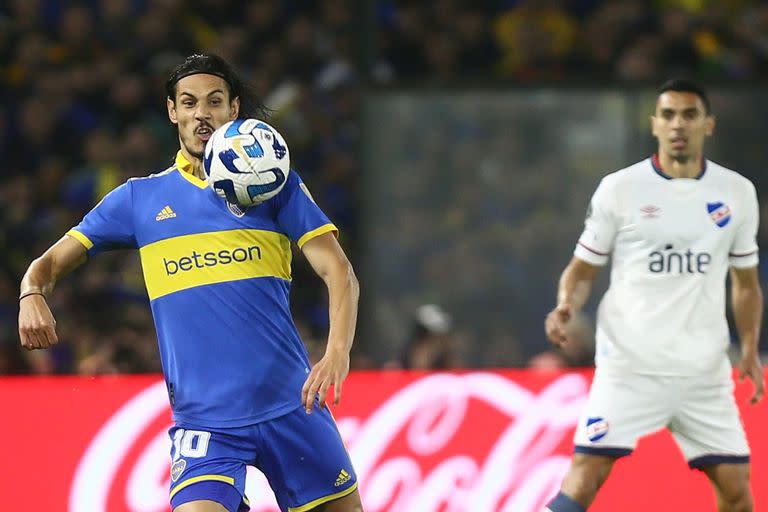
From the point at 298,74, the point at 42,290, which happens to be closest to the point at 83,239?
the point at 42,290

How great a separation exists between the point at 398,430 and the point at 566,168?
3384mm

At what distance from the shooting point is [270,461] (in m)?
4.43

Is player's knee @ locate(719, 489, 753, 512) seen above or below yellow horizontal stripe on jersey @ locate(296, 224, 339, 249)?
below

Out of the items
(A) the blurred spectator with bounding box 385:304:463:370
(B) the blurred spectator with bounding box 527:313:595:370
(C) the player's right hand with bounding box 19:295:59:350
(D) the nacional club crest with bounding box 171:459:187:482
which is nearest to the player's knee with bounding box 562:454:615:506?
(D) the nacional club crest with bounding box 171:459:187:482

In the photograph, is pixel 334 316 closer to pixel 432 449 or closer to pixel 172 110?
pixel 172 110

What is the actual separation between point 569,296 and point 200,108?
6.20ft

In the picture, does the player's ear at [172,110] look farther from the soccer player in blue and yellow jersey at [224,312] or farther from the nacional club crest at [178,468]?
the nacional club crest at [178,468]

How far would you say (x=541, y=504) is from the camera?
6.50 metres

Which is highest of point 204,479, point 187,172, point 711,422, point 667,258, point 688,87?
point 688,87

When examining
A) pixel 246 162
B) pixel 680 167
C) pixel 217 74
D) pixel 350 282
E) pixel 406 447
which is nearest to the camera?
pixel 246 162

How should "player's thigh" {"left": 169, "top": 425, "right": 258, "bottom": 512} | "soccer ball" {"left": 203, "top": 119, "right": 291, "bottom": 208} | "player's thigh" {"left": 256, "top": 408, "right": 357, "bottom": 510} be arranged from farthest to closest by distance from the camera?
"player's thigh" {"left": 256, "top": 408, "right": 357, "bottom": 510}, "player's thigh" {"left": 169, "top": 425, "right": 258, "bottom": 512}, "soccer ball" {"left": 203, "top": 119, "right": 291, "bottom": 208}

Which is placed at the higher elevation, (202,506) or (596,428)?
(202,506)

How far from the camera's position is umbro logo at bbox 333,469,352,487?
445 centimetres

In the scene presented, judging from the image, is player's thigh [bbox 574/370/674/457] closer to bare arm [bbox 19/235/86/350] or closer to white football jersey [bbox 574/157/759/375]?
white football jersey [bbox 574/157/759/375]
